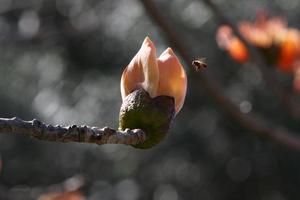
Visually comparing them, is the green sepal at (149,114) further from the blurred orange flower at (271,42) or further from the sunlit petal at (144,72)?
the blurred orange flower at (271,42)

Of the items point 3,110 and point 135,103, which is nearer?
point 135,103

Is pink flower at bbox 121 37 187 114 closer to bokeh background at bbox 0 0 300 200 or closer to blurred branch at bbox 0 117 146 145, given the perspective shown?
blurred branch at bbox 0 117 146 145

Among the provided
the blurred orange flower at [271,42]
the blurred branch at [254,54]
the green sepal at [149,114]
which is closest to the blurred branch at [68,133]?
the green sepal at [149,114]

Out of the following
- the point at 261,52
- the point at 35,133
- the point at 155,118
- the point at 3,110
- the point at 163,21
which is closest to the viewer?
the point at 35,133

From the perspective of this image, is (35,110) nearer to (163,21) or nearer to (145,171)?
(145,171)

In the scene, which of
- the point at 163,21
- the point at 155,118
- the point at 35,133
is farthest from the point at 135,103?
the point at 163,21

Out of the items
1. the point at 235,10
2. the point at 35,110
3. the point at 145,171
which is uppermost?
the point at 235,10
